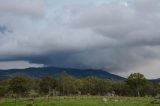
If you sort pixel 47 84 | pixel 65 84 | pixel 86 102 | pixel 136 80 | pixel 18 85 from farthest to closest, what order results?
pixel 65 84, pixel 47 84, pixel 18 85, pixel 136 80, pixel 86 102

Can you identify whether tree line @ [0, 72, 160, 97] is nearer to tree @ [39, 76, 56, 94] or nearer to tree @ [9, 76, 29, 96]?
tree @ [39, 76, 56, 94]

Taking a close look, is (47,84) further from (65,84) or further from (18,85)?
(18,85)

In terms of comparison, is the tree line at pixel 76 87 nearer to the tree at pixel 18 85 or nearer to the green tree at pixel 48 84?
the green tree at pixel 48 84

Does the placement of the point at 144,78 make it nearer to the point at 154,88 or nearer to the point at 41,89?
the point at 154,88

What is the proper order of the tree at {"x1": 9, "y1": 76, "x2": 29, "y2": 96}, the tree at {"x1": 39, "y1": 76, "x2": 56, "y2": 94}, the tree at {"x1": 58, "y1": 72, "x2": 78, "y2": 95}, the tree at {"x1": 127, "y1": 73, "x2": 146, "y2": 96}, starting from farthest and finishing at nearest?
the tree at {"x1": 58, "y1": 72, "x2": 78, "y2": 95} < the tree at {"x1": 39, "y1": 76, "x2": 56, "y2": 94} < the tree at {"x1": 9, "y1": 76, "x2": 29, "y2": 96} < the tree at {"x1": 127, "y1": 73, "x2": 146, "y2": 96}

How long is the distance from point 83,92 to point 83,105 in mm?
120653

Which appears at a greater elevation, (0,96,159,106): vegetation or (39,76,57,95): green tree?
(39,76,57,95): green tree

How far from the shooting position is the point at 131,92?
550ft

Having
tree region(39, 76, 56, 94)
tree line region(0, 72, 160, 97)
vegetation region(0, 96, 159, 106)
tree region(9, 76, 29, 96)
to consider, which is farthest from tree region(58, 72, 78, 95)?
vegetation region(0, 96, 159, 106)

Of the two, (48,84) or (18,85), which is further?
(48,84)

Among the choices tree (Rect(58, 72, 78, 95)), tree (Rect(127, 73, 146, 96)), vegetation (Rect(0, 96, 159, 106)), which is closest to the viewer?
vegetation (Rect(0, 96, 159, 106))

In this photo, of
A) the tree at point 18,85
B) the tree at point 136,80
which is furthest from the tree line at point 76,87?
the tree at point 136,80

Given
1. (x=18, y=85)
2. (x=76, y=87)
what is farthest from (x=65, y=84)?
(x=18, y=85)

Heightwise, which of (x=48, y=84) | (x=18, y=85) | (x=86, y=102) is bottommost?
(x=86, y=102)
